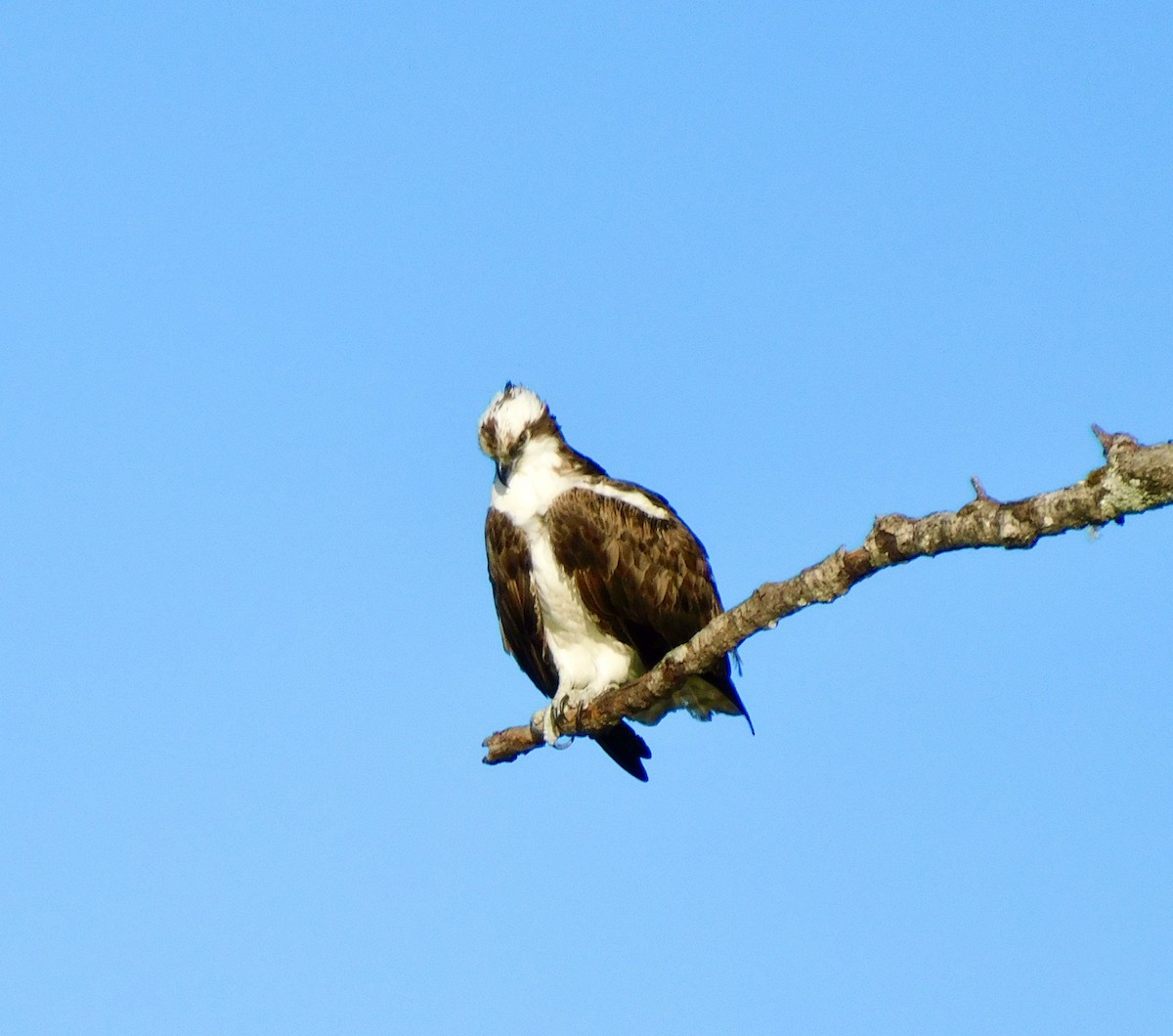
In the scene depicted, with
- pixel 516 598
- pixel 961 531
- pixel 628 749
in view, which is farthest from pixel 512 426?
pixel 961 531

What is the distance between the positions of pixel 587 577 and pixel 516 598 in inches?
20.4

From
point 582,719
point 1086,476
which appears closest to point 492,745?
point 582,719

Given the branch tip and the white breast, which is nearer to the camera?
the branch tip

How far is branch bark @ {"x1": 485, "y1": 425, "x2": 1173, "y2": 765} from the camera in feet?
16.9

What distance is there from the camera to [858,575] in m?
6.16

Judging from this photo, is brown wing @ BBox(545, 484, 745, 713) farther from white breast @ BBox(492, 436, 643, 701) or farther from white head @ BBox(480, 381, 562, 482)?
white head @ BBox(480, 381, 562, 482)

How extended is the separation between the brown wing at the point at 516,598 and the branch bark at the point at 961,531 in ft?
5.63

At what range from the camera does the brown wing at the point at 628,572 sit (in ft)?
29.8

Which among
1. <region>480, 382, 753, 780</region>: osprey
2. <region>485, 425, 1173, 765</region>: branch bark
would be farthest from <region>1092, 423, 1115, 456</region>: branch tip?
<region>480, 382, 753, 780</region>: osprey

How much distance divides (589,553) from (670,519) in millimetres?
628

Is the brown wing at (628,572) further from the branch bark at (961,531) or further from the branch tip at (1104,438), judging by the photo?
the branch tip at (1104,438)

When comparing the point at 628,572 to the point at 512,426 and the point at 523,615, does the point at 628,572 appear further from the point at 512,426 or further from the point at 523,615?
the point at 512,426

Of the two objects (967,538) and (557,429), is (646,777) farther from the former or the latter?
(967,538)

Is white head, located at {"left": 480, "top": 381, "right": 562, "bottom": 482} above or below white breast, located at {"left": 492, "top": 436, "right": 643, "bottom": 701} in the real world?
above
